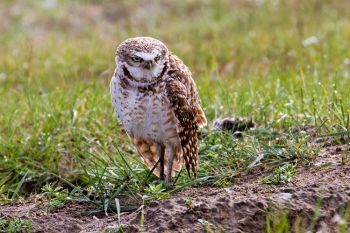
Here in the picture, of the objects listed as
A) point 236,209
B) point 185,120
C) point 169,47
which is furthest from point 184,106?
point 169,47

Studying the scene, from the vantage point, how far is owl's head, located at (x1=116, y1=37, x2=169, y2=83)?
5.02m

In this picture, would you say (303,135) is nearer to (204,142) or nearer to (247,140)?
(247,140)

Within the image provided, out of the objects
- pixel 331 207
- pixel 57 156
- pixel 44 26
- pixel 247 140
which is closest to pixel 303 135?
pixel 247 140

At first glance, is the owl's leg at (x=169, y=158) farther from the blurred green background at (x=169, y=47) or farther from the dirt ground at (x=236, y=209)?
the blurred green background at (x=169, y=47)

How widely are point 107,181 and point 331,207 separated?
161 cm

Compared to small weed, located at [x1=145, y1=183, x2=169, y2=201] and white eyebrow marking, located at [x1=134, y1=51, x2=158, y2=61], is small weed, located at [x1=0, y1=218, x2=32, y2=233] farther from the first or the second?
white eyebrow marking, located at [x1=134, y1=51, x2=158, y2=61]

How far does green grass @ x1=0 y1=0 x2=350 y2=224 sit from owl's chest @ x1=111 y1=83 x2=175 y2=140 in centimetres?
37

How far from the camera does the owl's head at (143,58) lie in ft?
16.5

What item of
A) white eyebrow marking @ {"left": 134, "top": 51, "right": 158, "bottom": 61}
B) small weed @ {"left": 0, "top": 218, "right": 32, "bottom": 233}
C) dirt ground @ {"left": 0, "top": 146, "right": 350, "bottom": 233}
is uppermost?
white eyebrow marking @ {"left": 134, "top": 51, "right": 158, "bottom": 61}

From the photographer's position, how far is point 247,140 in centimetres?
575

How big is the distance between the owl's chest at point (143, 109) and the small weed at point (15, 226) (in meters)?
0.90

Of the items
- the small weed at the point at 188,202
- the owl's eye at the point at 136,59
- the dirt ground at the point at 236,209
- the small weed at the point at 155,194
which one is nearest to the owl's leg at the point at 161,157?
the dirt ground at the point at 236,209

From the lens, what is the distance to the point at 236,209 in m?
4.54

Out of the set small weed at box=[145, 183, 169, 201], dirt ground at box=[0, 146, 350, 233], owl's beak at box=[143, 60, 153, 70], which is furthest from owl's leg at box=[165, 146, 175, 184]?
owl's beak at box=[143, 60, 153, 70]
